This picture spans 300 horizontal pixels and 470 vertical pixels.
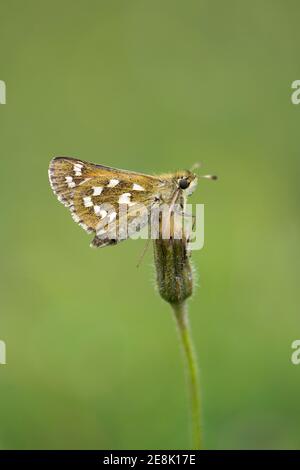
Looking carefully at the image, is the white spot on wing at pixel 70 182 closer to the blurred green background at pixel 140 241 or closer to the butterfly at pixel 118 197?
the butterfly at pixel 118 197

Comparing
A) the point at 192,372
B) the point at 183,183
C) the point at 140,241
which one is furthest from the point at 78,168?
the point at 140,241

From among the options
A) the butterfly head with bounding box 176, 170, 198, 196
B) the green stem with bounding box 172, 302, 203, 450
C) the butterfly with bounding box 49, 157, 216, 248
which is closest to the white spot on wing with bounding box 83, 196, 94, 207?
the butterfly with bounding box 49, 157, 216, 248

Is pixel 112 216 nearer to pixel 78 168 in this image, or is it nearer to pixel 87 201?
pixel 87 201

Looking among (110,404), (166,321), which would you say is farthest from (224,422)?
(166,321)

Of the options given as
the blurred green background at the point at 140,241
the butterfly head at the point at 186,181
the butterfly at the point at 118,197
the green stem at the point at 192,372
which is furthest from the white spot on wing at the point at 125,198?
the green stem at the point at 192,372

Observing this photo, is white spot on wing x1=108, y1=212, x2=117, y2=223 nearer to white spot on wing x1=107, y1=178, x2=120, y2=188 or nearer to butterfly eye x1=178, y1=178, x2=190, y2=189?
white spot on wing x1=107, y1=178, x2=120, y2=188

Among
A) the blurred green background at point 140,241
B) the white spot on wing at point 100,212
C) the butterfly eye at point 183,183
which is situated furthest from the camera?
the blurred green background at point 140,241

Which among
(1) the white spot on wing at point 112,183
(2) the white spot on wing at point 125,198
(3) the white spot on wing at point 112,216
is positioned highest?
(1) the white spot on wing at point 112,183
